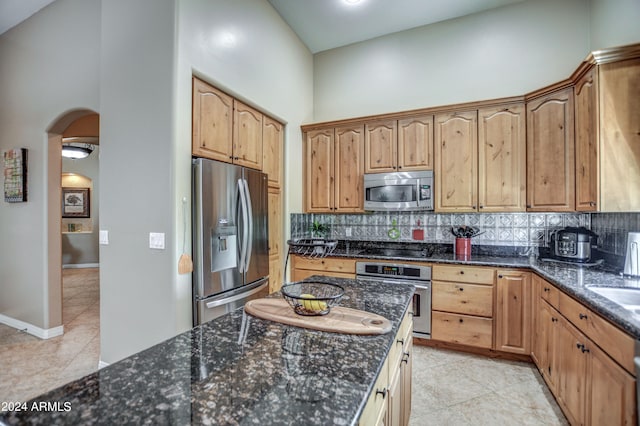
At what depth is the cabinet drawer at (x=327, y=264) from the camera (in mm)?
3287

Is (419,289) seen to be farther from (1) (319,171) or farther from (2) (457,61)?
(2) (457,61)

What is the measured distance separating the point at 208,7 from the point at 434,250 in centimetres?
320

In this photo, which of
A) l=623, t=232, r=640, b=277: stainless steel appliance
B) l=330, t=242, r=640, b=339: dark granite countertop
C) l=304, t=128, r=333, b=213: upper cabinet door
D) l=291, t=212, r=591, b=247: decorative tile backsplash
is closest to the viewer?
l=330, t=242, r=640, b=339: dark granite countertop

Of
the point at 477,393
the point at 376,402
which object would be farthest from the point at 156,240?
the point at 477,393

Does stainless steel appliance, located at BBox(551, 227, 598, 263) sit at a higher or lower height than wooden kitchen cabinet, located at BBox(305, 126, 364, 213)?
lower

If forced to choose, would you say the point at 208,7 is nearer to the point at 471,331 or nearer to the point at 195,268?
the point at 195,268

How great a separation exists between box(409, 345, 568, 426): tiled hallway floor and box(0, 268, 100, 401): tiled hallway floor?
2781 millimetres

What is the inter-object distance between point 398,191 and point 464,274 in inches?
43.0

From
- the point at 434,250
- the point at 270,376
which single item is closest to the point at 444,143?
the point at 434,250

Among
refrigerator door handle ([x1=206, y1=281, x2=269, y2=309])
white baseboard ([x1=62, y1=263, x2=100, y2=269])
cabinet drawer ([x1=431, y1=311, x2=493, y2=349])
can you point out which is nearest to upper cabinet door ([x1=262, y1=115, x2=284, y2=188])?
refrigerator door handle ([x1=206, y1=281, x2=269, y2=309])

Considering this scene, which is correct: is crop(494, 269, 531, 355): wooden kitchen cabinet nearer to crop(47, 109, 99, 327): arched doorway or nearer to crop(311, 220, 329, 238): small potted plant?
crop(311, 220, 329, 238): small potted plant

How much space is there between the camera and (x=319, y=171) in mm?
3855

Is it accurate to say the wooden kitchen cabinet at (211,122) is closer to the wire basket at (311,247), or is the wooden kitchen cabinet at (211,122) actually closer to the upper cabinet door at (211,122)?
the upper cabinet door at (211,122)

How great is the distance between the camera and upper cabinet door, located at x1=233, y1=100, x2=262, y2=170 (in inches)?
108
